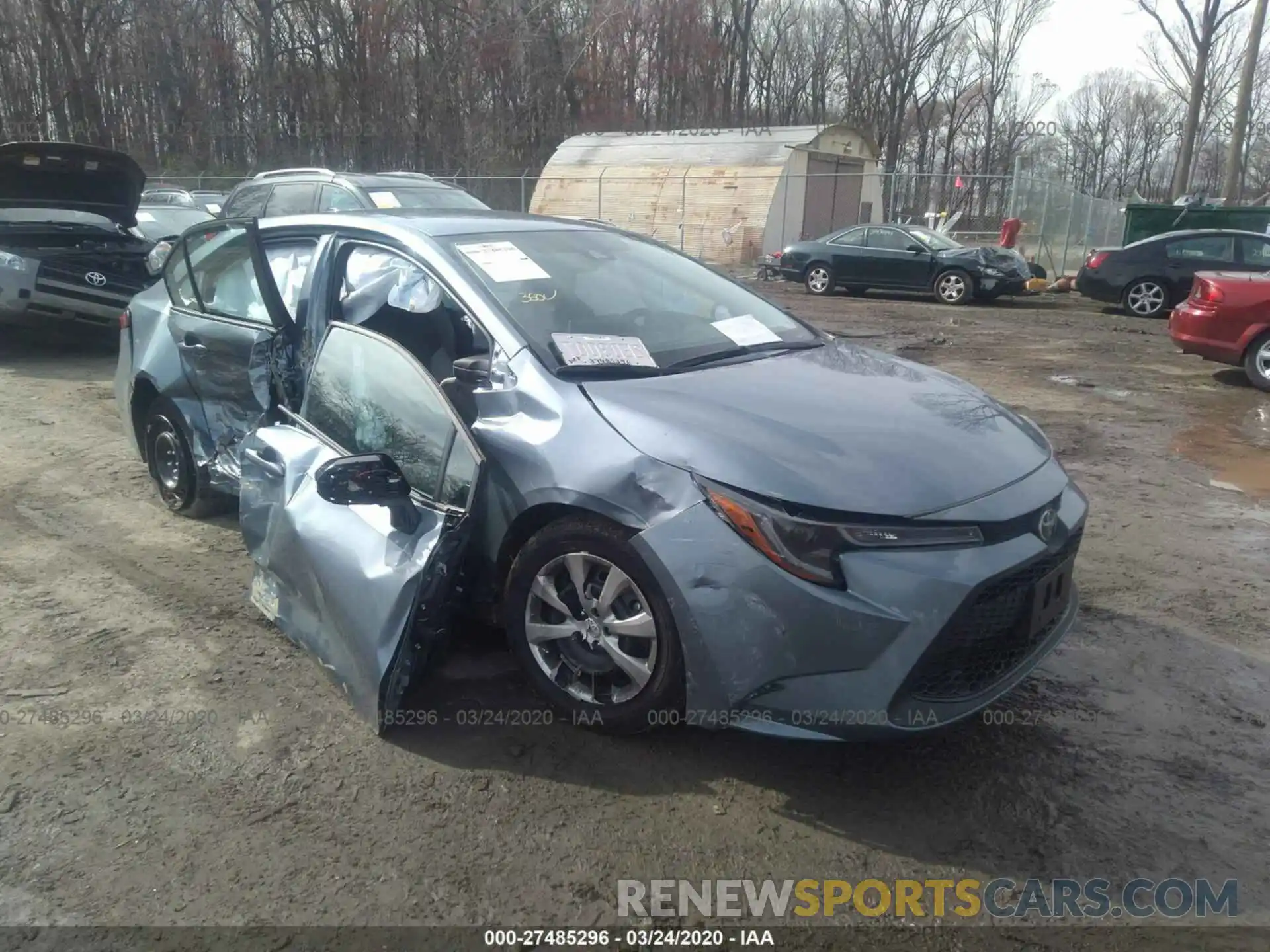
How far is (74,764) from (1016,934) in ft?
9.06

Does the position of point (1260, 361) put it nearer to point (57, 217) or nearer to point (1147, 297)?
point (1147, 297)

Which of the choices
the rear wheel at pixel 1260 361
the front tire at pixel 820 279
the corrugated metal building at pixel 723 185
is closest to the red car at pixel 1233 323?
the rear wheel at pixel 1260 361

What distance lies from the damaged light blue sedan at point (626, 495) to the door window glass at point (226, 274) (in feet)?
1.15

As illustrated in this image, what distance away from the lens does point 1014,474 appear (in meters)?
2.96

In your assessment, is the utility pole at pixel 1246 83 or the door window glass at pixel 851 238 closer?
the door window glass at pixel 851 238

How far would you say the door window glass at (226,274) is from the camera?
4.44m

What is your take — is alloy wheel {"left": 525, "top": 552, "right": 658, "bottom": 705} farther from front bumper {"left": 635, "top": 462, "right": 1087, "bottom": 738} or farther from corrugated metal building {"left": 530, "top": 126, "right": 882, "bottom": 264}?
corrugated metal building {"left": 530, "top": 126, "right": 882, "bottom": 264}

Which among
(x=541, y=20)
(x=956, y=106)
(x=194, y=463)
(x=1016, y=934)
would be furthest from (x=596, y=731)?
(x=956, y=106)

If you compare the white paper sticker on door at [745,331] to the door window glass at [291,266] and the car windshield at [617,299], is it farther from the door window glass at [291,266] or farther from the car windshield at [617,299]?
the door window glass at [291,266]

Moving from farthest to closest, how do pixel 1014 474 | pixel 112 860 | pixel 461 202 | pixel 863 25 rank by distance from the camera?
pixel 863 25
pixel 461 202
pixel 1014 474
pixel 112 860

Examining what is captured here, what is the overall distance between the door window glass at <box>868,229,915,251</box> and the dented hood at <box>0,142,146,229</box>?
1222cm

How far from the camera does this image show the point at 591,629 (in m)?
3.00

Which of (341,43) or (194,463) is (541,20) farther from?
(194,463)

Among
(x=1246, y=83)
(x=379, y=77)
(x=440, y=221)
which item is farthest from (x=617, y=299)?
(x=379, y=77)
